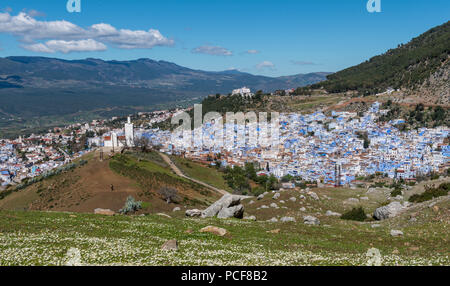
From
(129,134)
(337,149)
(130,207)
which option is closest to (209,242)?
(130,207)

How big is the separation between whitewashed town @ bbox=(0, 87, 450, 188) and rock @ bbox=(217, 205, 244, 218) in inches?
1948

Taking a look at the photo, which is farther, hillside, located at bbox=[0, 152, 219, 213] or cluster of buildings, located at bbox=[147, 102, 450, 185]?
cluster of buildings, located at bbox=[147, 102, 450, 185]

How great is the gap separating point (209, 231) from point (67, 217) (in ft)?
33.9

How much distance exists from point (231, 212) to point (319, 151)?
91694 mm

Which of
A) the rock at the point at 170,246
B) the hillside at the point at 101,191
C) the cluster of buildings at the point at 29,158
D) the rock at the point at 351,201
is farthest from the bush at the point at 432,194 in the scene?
the cluster of buildings at the point at 29,158

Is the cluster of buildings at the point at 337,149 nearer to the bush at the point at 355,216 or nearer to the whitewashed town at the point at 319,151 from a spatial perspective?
the whitewashed town at the point at 319,151

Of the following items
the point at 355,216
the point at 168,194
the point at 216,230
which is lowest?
the point at 168,194

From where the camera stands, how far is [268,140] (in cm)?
14088

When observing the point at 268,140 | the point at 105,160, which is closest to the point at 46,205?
the point at 105,160

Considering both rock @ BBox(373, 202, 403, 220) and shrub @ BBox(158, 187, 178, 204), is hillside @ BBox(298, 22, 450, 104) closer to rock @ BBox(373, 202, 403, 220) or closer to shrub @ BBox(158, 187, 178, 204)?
rock @ BBox(373, 202, 403, 220)

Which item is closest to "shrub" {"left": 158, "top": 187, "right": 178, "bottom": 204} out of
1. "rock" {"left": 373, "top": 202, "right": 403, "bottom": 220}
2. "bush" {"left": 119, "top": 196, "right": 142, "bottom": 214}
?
"bush" {"left": 119, "top": 196, "right": 142, "bottom": 214}

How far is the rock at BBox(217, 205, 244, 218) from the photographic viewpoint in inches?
1208

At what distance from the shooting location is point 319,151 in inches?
4604

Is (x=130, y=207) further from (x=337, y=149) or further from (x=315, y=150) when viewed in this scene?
(x=337, y=149)
